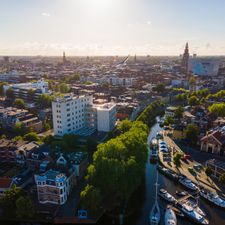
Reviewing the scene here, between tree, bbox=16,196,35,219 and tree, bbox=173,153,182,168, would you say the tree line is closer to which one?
tree, bbox=16,196,35,219

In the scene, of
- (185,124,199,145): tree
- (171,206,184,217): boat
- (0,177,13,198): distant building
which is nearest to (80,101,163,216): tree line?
(171,206,184,217): boat

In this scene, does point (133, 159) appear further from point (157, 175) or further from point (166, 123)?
point (166, 123)

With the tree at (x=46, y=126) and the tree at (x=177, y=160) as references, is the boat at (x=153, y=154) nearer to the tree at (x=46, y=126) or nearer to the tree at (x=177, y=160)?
the tree at (x=177, y=160)

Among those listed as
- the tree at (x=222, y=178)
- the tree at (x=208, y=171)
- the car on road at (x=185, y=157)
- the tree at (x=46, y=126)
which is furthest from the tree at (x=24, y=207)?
the tree at (x=46, y=126)

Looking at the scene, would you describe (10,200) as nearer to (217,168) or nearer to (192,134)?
(217,168)

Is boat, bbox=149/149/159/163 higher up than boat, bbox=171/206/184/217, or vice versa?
boat, bbox=149/149/159/163

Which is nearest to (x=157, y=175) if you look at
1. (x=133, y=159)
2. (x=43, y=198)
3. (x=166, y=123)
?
(x=133, y=159)
